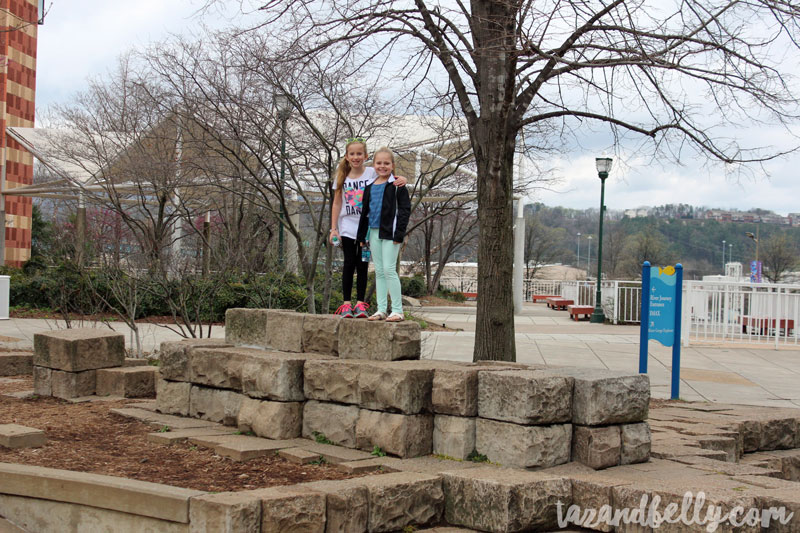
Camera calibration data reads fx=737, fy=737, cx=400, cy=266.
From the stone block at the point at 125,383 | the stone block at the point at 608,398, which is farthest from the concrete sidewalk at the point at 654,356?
the stone block at the point at 608,398

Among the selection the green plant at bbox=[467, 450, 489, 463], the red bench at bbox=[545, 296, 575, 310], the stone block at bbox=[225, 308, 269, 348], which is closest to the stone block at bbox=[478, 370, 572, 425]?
the green plant at bbox=[467, 450, 489, 463]

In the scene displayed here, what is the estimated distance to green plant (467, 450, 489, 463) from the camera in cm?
555

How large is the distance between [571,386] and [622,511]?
1029 mm

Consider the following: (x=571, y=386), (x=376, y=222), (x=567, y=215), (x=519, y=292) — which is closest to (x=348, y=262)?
(x=376, y=222)

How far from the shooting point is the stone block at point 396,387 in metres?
5.69

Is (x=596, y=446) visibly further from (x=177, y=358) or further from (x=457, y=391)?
(x=177, y=358)

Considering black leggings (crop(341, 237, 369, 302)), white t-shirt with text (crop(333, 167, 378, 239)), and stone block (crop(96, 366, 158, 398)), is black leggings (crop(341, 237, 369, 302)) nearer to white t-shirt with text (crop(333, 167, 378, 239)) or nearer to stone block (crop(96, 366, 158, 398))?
white t-shirt with text (crop(333, 167, 378, 239))

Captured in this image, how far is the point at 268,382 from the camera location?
6.50 meters

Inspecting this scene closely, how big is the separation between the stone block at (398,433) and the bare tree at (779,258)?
183ft

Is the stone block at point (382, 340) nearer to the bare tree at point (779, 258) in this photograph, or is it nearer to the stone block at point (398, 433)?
the stone block at point (398, 433)

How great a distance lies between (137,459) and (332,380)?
65.8 inches

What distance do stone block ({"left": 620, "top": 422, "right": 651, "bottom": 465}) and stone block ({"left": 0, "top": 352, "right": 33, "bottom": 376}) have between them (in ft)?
28.5

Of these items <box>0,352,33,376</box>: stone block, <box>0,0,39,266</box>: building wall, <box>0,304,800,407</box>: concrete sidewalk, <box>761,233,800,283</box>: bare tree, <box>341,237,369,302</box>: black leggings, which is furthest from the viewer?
<box>761,233,800,283</box>: bare tree

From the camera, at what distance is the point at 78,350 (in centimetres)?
862
